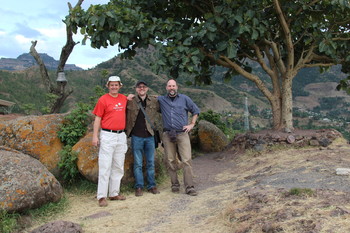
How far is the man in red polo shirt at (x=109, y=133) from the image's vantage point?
17.6 ft

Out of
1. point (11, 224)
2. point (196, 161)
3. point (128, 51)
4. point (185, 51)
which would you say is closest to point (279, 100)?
point (196, 161)

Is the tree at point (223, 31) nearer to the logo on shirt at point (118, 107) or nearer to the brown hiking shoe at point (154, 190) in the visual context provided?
the logo on shirt at point (118, 107)

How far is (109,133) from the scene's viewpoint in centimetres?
541

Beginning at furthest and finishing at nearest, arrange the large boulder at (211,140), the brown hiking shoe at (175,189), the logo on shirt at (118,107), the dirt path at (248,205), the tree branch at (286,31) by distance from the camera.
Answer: the large boulder at (211,140), the tree branch at (286,31), the brown hiking shoe at (175,189), the logo on shirt at (118,107), the dirt path at (248,205)

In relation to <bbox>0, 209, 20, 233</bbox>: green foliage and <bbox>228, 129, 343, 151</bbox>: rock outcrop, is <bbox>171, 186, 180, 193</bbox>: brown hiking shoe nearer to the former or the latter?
<bbox>0, 209, 20, 233</bbox>: green foliage

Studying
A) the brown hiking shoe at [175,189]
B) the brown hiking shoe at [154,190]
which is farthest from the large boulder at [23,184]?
the brown hiking shoe at [175,189]

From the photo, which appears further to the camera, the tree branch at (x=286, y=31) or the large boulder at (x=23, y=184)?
the tree branch at (x=286, y=31)

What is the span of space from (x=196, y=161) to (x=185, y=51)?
152 inches

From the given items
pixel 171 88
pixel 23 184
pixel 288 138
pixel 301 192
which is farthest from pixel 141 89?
pixel 288 138

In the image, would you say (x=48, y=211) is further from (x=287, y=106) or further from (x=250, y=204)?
(x=287, y=106)

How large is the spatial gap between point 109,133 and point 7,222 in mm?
1918

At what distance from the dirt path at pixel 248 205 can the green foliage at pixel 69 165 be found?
20.2 inches

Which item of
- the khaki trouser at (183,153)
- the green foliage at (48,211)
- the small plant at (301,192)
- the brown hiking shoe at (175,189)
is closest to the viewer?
the small plant at (301,192)

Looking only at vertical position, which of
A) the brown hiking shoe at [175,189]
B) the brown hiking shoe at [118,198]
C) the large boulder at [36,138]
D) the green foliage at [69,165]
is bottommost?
the brown hiking shoe at [118,198]
